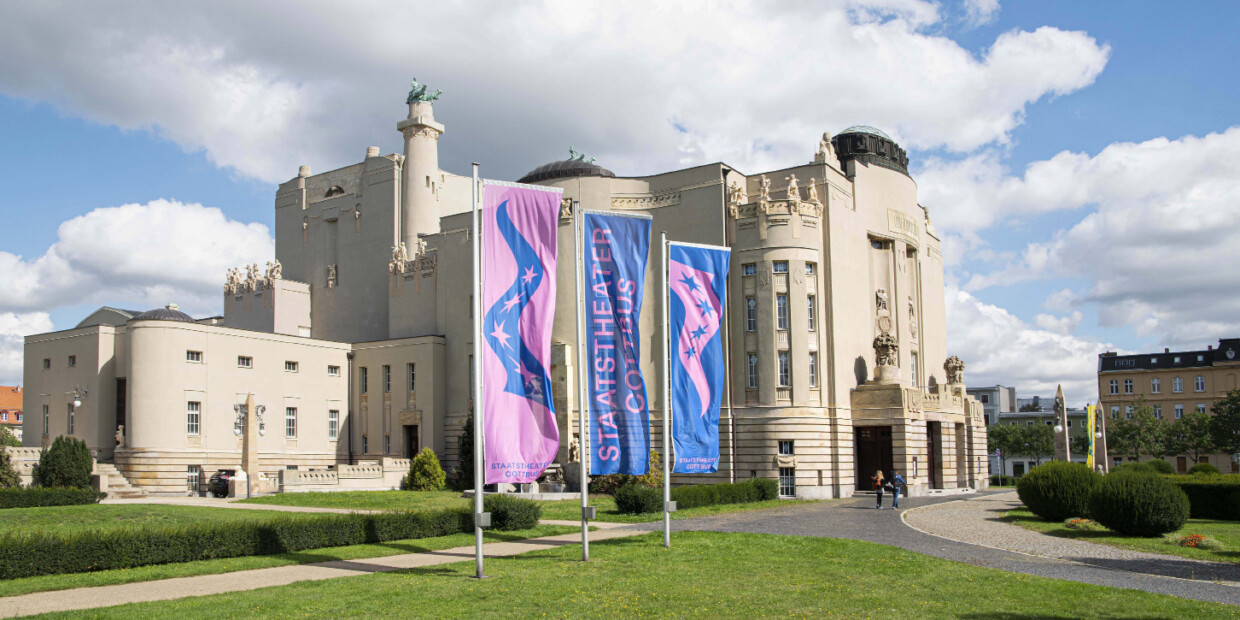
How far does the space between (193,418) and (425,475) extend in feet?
44.2

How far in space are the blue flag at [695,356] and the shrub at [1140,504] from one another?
12.0m

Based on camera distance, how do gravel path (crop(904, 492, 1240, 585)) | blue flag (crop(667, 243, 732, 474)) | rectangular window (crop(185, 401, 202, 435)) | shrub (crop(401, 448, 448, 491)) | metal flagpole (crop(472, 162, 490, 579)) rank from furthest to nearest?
1. shrub (crop(401, 448, 448, 491))
2. rectangular window (crop(185, 401, 202, 435))
3. blue flag (crop(667, 243, 732, 474))
4. gravel path (crop(904, 492, 1240, 585))
5. metal flagpole (crop(472, 162, 490, 579))

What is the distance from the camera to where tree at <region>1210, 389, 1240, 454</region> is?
9094 centimetres

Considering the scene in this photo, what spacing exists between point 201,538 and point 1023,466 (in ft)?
425

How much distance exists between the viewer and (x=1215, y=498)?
121ft

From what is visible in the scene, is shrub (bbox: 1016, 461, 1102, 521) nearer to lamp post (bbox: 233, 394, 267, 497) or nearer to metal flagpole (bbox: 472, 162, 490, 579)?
metal flagpole (bbox: 472, 162, 490, 579)

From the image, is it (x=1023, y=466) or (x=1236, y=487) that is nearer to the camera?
(x=1236, y=487)

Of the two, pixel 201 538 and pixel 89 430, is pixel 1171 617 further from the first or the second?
pixel 89 430

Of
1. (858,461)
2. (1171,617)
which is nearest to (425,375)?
(858,461)

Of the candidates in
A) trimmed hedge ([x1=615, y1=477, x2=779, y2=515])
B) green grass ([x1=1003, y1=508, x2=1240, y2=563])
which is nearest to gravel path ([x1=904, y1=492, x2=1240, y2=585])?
green grass ([x1=1003, y1=508, x2=1240, y2=563])

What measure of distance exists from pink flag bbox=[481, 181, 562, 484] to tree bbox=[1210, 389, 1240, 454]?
91625mm

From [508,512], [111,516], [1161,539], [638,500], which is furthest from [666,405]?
[111,516]

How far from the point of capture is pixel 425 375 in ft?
203

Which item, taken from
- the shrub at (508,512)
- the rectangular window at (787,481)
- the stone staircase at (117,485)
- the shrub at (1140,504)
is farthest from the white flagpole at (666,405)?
the stone staircase at (117,485)
